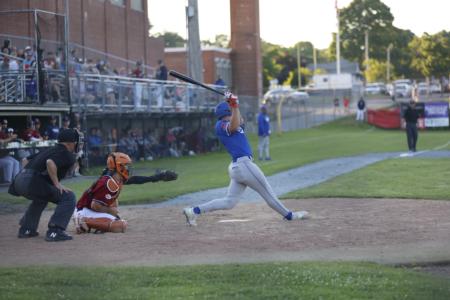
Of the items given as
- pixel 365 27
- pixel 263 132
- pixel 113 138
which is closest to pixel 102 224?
pixel 263 132

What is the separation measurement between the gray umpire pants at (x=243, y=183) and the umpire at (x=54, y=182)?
1993 millimetres

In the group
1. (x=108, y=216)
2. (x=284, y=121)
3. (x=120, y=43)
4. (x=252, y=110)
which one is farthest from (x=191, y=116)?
(x=108, y=216)

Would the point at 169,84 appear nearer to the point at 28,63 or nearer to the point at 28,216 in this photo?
the point at 28,63

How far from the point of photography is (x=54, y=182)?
9.80 meters

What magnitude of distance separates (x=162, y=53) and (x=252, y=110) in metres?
6.92

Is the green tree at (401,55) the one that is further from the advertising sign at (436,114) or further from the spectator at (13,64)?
the spectator at (13,64)

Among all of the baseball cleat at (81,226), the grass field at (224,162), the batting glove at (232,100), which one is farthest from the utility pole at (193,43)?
the batting glove at (232,100)

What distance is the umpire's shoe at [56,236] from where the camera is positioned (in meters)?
9.86

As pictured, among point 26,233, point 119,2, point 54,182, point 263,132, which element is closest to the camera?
point 54,182

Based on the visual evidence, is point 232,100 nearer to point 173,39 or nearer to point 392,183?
point 392,183

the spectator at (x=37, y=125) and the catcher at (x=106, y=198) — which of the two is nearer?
the catcher at (x=106, y=198)

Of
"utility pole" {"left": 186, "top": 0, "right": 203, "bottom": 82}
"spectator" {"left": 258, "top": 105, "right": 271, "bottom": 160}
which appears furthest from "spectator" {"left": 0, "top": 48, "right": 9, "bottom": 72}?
"utility pole" {"left": 186, "top": 0, "right": 203, "bottom": 82}

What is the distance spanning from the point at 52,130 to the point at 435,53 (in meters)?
29.6

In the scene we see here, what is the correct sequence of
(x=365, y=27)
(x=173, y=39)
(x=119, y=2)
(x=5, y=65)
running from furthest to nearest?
1. (x=173, y=39)
2. (x=365, y=27)
3. (x=119, y=2)
4. (x=5, y=65)
